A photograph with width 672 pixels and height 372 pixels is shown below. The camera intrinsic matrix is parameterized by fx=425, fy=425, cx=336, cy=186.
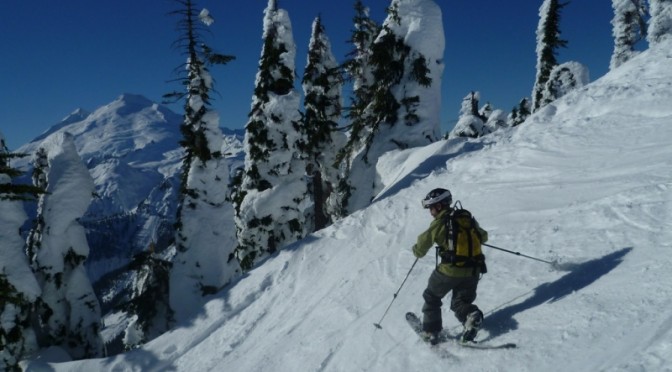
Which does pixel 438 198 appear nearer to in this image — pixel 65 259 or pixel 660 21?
pixel 65 259

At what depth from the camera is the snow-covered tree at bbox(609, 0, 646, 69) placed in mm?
35531

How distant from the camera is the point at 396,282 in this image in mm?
8383

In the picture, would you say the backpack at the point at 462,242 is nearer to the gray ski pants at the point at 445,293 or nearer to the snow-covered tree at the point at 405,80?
the gray ski pants at the point at 445,293

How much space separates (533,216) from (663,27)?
33037 millimetres

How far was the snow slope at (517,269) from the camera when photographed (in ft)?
16.7

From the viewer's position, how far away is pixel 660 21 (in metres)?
31.5

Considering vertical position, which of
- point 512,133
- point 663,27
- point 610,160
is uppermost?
point 663,27

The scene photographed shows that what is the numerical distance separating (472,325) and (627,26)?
1616 inches

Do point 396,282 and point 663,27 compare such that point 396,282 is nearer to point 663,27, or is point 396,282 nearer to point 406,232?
point 406,232

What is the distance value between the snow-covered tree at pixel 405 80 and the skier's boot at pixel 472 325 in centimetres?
1220

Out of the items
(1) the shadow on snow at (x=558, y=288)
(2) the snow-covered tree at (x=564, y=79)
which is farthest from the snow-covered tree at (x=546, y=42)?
(1) the shadow on snow at (x=558, y=288)

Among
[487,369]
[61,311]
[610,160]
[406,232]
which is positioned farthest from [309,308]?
[61,311]

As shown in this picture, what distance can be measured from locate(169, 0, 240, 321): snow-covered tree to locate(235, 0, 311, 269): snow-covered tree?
2.80 metres

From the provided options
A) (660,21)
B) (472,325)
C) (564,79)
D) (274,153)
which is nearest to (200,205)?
(274,153)
